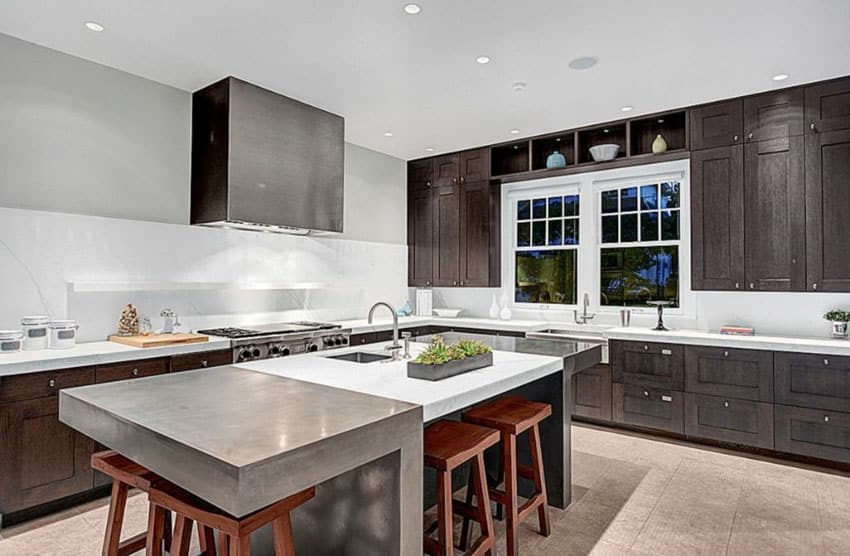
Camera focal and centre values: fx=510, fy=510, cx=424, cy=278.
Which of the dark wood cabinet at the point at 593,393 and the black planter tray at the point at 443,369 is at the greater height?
the black planter tray at the point at 443,369

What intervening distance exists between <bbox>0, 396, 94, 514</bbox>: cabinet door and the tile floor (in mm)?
163

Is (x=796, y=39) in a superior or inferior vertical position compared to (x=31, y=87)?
superior

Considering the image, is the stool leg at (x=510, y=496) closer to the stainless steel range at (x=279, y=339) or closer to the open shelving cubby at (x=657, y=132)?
the stainless steel range at (x=279, y=339)

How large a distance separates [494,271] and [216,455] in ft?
15.8

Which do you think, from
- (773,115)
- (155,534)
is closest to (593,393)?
(773,115)

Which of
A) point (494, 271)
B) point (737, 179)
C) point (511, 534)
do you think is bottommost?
point (511, 534)

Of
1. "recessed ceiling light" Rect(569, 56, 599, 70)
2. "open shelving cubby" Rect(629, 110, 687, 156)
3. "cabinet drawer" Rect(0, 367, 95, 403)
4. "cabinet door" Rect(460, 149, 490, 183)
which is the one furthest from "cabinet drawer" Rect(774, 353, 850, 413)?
"cabinet drawer" Rect(0, 367, 95, 403)

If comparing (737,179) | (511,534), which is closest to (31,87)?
(511,534)

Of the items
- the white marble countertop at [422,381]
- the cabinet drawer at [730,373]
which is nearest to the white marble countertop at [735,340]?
the cabinet drawer at [730,373]

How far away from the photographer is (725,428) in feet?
13.2

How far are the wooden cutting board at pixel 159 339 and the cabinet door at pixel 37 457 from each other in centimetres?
56

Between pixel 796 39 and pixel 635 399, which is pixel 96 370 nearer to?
pixel 635 399

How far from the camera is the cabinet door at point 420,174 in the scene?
627cm

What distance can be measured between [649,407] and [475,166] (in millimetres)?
3135
